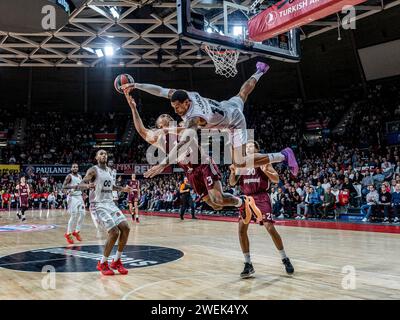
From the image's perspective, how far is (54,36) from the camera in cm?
2055

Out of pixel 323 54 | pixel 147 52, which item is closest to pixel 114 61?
pixel 147 52

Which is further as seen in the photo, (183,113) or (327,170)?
(327,170)

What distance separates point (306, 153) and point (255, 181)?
17976 millimetres

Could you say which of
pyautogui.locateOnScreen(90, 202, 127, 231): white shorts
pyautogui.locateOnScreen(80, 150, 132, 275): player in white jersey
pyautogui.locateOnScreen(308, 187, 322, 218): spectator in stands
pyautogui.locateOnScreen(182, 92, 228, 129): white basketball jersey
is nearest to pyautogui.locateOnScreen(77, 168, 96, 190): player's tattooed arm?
pyautogui.locateOnScreen(80, 150, 132, 275): player in white jersey

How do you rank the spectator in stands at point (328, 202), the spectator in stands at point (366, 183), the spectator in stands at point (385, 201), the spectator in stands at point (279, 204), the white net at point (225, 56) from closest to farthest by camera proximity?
the white net at point (225, 56) → the spectator in stands at point (385, 201) → the spectator in stands at point (366, 183) → the spectator in stands at point (328, 202) → the spectator in stands at point (279, 204)

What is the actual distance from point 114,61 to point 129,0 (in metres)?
9.66

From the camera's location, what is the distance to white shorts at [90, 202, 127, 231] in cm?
580

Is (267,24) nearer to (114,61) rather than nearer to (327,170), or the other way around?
(327,170)

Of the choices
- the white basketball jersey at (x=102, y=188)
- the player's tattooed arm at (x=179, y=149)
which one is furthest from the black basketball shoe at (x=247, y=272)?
the white basketball jersey at (x=102, y=188)

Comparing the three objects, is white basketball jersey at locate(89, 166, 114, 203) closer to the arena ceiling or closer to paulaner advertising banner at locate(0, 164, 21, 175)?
the arena ceiling

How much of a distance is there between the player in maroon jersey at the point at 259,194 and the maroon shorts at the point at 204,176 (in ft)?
2.05

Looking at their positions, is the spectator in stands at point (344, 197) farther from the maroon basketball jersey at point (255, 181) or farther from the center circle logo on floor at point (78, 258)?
the maroon basketball jersey at point (255, 181)

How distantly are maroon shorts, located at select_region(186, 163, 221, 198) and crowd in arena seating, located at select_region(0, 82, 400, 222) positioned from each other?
358 inches

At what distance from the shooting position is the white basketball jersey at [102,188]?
6.13 meters
